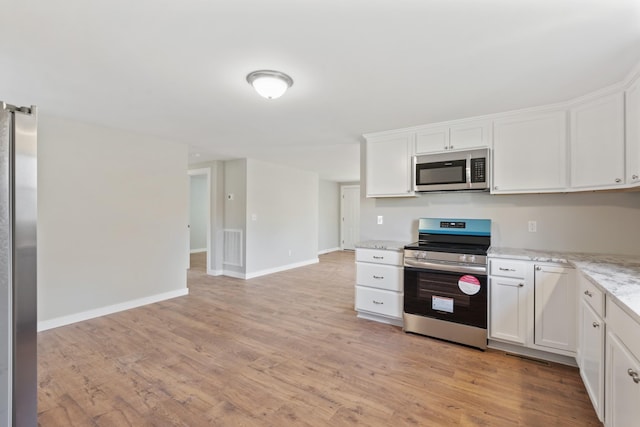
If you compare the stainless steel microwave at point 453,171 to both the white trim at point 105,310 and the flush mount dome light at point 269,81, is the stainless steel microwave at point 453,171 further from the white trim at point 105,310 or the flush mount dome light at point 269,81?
the white trim at point 105,310

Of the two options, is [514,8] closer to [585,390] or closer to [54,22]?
[54,22]

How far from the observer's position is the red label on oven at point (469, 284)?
2762 millimetres

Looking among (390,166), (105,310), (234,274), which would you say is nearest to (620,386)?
(390,166)

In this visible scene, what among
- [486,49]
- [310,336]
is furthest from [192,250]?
[486,49]

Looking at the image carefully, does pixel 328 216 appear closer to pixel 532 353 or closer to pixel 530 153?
pixel 530 153

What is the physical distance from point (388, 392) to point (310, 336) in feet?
3.64

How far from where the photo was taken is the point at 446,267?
2898 mm

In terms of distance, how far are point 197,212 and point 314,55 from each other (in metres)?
7.72

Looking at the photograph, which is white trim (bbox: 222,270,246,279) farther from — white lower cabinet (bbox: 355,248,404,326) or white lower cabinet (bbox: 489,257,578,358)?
white lower cabinet (bbox: 489,257,578,358)

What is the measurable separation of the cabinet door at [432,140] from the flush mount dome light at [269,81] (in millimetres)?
1797

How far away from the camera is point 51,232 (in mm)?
3176

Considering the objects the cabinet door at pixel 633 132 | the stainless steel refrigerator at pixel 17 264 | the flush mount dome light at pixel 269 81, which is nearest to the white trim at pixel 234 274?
the flush mount dome light at pixel 269 81

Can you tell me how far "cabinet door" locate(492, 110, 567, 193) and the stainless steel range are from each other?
0.53m

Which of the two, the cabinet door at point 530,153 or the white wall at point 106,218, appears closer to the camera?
the cabinet door at point 530,153
